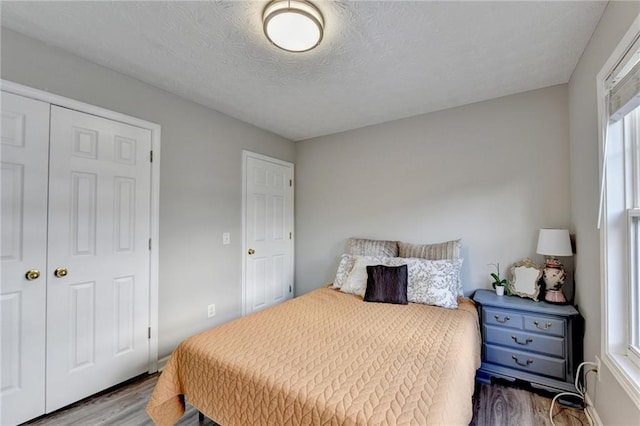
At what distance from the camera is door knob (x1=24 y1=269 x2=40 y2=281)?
5.57 feet

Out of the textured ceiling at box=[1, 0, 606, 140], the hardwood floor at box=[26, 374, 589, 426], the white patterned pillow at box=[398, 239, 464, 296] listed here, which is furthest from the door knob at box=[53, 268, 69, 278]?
the white patterned pillow at box=[398, 239, 464, 296]

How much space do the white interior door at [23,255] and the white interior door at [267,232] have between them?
1.63 meters

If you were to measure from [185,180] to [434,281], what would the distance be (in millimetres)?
2377

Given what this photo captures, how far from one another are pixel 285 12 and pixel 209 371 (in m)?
1.90

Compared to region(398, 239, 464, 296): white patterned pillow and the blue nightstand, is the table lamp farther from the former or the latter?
region(398, 239, 464, 296): white patterned pillow

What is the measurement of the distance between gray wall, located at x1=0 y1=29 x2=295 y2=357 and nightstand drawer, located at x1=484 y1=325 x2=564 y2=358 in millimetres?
2377

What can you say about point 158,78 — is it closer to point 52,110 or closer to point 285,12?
point 52,110

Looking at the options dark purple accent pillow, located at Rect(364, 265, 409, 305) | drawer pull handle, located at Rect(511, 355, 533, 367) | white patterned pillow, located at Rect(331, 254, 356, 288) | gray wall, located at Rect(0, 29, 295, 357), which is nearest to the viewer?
gray wall, located at Rect(0, 29, 295, 357)

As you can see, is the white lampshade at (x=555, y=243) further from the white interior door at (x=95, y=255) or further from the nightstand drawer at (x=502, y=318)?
the white interior door at (x=95, y=255)

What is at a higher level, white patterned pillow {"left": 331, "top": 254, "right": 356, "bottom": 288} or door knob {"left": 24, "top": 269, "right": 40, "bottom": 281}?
door knob {"left": 24, "top": 269, "right": 40, "bottom": 281}

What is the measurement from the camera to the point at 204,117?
272cm

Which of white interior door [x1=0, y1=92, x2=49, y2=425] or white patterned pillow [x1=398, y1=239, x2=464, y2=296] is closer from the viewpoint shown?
white interior door [x1=0, y1=92, x2=49, y2=425]

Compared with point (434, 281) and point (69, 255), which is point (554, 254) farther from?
point (69, 255)

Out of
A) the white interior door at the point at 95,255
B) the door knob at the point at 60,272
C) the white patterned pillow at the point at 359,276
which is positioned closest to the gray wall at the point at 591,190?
the white patterned pillow at the point at 359,276
